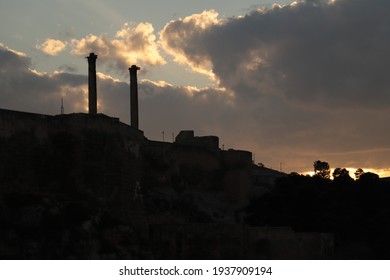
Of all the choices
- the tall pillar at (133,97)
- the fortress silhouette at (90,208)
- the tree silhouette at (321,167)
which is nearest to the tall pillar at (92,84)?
the fortress silhouette at (90,208)

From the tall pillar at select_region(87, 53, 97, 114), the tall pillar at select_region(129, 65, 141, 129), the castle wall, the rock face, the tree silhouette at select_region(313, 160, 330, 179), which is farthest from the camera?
the tree silhouette at select_region(313, 160, 330, 179)

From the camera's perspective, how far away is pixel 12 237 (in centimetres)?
4438

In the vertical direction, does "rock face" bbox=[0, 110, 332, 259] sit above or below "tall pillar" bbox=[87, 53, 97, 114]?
below

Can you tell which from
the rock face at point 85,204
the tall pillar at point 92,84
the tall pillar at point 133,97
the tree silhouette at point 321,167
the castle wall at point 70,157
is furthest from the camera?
the tree silhouette at point 321,167

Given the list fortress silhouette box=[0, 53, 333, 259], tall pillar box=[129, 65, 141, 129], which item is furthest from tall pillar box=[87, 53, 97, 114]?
tall pillar box=[129, 65, 141, 129]

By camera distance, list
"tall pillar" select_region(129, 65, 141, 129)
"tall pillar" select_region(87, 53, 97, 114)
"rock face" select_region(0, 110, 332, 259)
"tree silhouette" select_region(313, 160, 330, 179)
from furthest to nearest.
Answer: "tree silhouette" select_region(313, 160, 330, 179) < "tall pillar" select_region(129, 65, 141, 129) < "tall pillar" select_region(87, 53, 97, 114) < "rock face" select_region(0, 110, 332, 259)

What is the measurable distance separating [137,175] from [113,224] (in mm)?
6830

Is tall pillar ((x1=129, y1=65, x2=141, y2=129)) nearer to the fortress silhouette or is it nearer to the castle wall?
the fortress silhouette

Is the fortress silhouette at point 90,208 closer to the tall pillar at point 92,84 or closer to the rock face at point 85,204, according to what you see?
the rock face at point 85,204

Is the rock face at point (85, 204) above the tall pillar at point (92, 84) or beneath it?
beneath

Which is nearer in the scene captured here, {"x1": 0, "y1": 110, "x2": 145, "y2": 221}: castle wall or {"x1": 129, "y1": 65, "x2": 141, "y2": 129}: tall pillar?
{"x1": 0, "y1": 110, "x2": 145, "y2": 221}: castle wall

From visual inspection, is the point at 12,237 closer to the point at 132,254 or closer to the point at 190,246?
the point at 132,254

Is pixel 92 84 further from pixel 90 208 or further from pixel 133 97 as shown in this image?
pixel 90 208

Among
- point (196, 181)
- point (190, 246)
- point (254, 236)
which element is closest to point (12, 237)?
point (190, 246)
